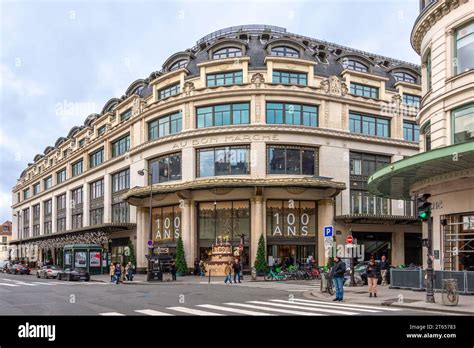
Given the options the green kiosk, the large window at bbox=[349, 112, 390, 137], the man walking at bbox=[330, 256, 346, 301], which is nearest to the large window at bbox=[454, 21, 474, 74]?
the man walking at bbox=[330, 256, 346, 301]

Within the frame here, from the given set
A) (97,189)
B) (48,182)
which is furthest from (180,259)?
(48,182)

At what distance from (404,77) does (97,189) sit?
4055cm

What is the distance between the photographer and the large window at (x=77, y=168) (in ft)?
243

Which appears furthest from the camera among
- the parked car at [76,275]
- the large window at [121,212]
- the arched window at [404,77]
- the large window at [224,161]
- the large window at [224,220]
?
the large window at [121,212]

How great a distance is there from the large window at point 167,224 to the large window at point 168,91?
1135 cm

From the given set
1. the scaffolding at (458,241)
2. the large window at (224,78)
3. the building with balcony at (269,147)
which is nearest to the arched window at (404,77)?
the building with balcony at (269,147)

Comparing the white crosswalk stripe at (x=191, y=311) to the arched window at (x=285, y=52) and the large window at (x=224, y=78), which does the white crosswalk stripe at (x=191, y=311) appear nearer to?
the large window at (x=224, y=78)

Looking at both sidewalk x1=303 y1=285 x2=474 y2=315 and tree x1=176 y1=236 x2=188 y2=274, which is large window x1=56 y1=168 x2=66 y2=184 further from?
sidewalk x1=303 y1=285 x2=474 y2=315

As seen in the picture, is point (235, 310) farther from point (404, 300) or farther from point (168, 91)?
point (168, 91)

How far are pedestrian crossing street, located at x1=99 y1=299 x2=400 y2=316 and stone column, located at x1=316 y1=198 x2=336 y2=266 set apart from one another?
25.9m

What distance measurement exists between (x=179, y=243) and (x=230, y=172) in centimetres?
773

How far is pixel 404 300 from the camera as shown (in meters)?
19.4
